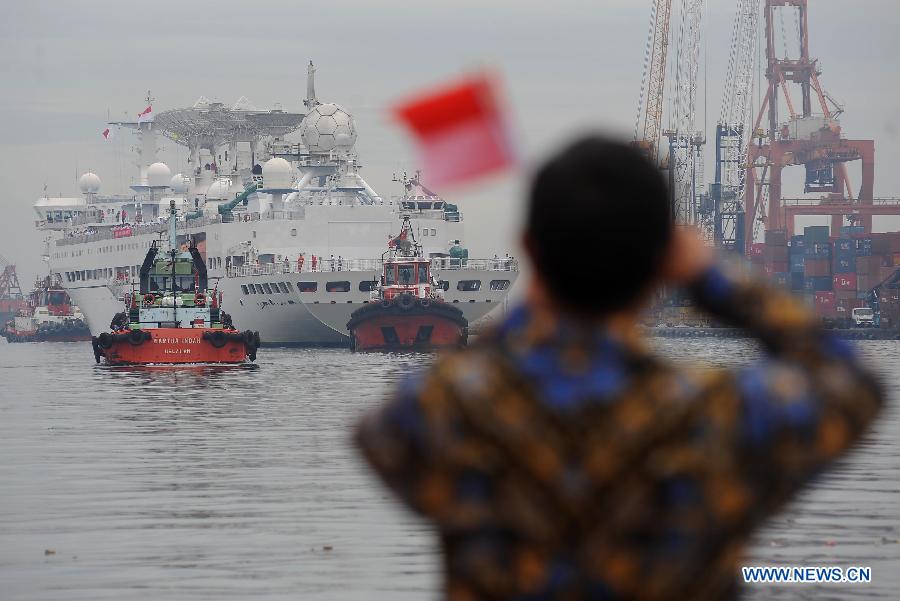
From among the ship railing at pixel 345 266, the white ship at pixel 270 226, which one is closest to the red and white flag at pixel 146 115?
the white ship at pixel 270 226

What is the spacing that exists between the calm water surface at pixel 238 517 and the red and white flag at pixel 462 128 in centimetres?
74

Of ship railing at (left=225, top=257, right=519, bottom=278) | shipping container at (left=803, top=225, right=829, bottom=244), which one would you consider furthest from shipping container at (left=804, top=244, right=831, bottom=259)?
ship railing at (left=225, top=257, right=519, bottom=278)

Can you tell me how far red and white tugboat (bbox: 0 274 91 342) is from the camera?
152875 millimetres

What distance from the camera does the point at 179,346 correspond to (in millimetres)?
62281

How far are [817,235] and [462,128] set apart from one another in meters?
157

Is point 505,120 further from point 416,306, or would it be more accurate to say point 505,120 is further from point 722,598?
point 416,306

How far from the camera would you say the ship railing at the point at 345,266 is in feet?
295

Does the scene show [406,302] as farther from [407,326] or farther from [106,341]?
[106,341]

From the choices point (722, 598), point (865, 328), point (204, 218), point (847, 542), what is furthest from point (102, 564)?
point (865, 328)

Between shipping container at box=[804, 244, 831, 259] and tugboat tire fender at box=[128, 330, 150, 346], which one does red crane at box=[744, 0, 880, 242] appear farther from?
tugboat tire fender at box=[128, 330, 150, 346]

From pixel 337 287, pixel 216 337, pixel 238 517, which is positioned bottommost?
pixel 216 337

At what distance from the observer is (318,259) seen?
95.3 m

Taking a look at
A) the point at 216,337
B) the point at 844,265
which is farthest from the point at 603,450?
the point at 844,265

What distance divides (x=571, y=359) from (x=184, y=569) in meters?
11.3
